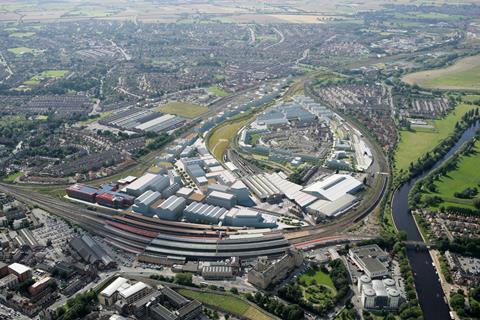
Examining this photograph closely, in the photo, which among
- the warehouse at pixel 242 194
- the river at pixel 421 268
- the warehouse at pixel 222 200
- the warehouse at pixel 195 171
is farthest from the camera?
the warehouse at pixel 195 171

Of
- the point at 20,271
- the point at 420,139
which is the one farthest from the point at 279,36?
the point at 20,271

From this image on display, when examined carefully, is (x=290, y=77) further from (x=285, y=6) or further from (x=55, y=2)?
(x=55, y=2)

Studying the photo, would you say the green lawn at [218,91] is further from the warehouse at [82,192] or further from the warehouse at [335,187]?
the warehouse at [82,192]

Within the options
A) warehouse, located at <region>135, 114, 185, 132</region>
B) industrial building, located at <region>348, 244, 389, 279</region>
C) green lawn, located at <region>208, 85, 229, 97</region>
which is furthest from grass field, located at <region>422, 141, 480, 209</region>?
green lawn, located at <region>208, 85, 229, 97</region>

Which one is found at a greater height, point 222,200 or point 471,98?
point 222,200

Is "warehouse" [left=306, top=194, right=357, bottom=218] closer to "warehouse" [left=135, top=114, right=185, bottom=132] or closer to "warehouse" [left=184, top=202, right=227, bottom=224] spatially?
"warehouse" [left=184, top=202, right=227, bottom=224]

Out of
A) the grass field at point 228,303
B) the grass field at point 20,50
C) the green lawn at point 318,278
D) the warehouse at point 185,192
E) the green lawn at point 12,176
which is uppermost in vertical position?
the grass field at point 20,50

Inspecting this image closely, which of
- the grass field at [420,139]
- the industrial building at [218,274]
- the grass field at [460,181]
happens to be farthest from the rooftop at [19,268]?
the grass field at [420,139]

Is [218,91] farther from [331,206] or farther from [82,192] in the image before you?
[331,206]
